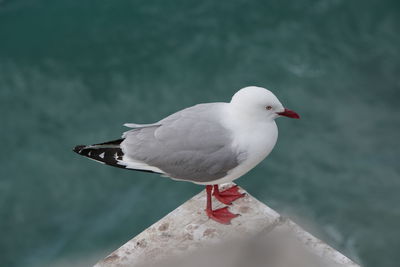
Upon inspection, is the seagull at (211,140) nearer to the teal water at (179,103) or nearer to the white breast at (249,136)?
the white breast at (249,136)

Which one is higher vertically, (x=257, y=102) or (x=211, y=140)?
(x=257, y=102)

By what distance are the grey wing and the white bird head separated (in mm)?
146

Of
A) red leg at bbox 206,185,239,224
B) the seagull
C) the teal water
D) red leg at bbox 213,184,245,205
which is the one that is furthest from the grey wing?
the teal water

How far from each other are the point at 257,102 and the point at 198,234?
2.72 feet

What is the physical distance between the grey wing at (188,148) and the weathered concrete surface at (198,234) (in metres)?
0.37

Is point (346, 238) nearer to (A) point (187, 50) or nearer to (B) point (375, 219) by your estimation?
(B) point (375, 219)

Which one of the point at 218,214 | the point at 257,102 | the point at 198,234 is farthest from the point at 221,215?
the point at 257,102

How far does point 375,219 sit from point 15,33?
14.5ft

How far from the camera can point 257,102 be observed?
2.73 metres

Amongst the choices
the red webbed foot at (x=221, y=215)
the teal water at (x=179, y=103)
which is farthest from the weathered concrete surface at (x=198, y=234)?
the teal water at (x=179, y=103)

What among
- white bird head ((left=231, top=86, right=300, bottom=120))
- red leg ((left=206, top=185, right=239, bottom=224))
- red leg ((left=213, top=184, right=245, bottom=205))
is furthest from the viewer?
red leg ((left=213, top=184, right=245, bottom=205))

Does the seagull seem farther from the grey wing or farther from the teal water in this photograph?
the teal water

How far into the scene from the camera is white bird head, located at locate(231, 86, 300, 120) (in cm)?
272

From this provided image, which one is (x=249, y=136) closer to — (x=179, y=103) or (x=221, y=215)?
(x=221, y=215)
